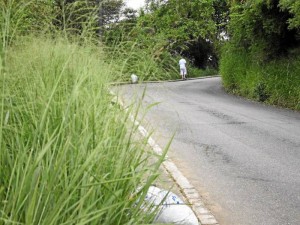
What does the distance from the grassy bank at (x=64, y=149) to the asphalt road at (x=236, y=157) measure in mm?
433

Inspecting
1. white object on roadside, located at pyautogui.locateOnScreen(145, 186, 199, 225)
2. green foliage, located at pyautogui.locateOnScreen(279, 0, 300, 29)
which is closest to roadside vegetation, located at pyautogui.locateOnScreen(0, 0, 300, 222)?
white object on roadside, located at pyautogui.locateOnScreen(145, 186, 199, 225)

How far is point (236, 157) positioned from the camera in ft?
24.2

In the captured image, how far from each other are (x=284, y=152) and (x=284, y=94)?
8061 millimetres

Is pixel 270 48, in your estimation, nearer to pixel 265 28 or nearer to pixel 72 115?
pixel 265 28

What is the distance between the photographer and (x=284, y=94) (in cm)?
1530

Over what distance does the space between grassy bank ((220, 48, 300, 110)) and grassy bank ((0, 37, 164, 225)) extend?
11267mm

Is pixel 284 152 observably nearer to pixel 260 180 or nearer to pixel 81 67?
pixel 260 180

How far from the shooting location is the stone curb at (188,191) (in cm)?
A: 423

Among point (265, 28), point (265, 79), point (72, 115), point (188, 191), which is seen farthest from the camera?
point (265, 79)

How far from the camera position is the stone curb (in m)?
4.23

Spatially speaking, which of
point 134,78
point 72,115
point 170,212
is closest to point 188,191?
point 134,78

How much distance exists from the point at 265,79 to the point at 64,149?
15.6m

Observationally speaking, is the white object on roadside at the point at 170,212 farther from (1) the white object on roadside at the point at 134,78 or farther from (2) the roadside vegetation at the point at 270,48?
(2) the roadside vegetation at the point at 270,48

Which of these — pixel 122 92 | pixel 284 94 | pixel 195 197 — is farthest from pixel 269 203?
pixel 284 94
